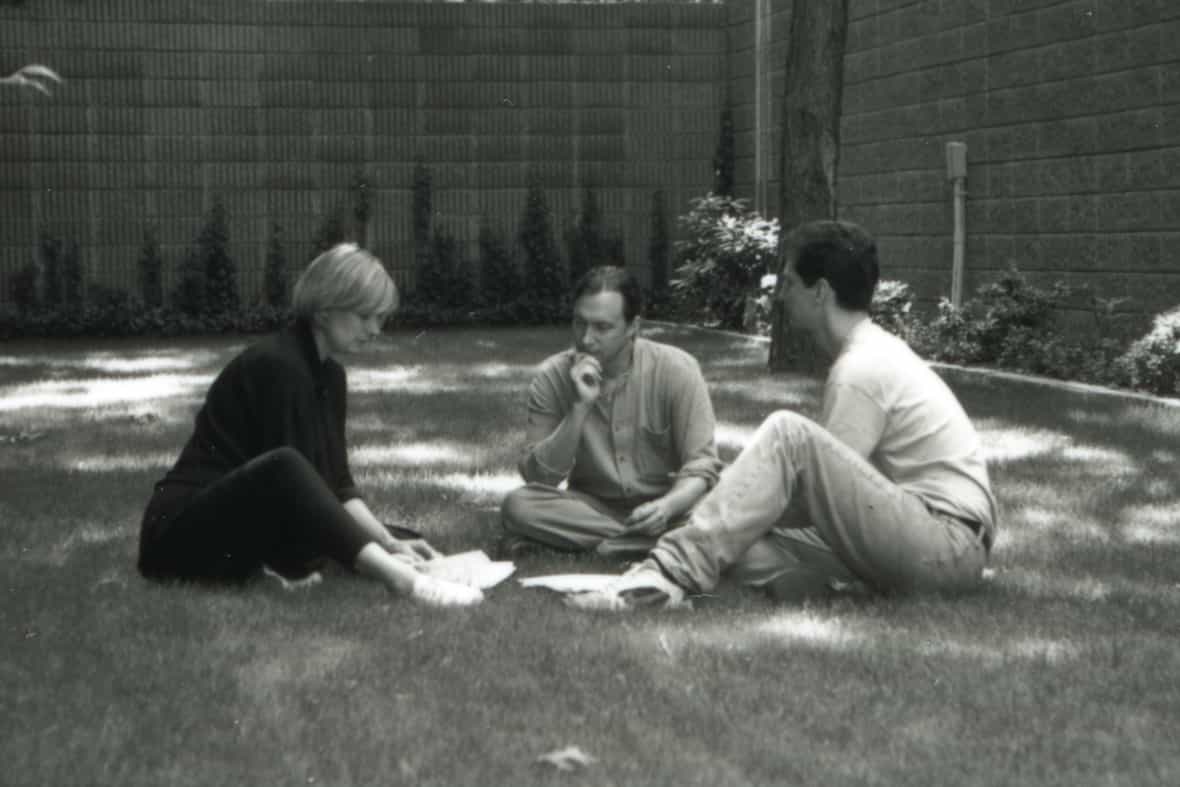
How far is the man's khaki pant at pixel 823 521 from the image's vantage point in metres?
4.79

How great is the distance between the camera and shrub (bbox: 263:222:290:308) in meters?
16.2

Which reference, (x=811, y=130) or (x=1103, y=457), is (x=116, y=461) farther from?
(x=811, y=130)

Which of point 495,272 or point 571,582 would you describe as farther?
point 495,272

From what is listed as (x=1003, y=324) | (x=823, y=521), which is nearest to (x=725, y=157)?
(x=1003, y=324)

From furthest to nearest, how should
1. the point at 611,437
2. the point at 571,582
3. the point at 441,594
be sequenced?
the point at 611,437 < the point at 571,582 < the point at 441,594

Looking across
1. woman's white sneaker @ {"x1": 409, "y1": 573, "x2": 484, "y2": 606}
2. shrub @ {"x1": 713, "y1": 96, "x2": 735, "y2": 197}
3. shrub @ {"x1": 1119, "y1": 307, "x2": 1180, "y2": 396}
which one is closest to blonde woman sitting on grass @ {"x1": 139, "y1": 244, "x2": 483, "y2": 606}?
woman's white sneaker @ {"x1": 409, "y1": 573, "x2": 484, "y2": 606}

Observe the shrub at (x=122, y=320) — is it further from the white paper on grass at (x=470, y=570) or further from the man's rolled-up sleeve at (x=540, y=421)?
the white paper on grass at (x=470, y=570)

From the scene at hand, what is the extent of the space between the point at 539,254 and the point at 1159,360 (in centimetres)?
795

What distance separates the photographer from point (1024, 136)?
11.7 m

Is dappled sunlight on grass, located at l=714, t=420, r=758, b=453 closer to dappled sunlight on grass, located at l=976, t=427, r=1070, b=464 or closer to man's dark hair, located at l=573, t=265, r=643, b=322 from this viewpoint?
dappled sunlight on grass, located at l=976, t=427, r=1070, b=464

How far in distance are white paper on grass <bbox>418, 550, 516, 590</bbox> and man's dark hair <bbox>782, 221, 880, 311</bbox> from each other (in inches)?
48.0

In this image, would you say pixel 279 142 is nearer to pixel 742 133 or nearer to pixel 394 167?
pixel 394 167

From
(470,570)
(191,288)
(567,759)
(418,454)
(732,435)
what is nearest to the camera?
(567,759)

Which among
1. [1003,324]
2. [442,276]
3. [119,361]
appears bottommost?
[119,361]
